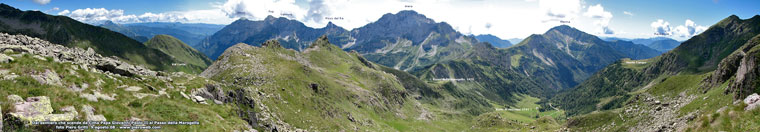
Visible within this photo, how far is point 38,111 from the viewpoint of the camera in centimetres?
2173

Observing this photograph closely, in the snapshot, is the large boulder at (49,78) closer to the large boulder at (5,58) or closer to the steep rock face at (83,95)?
the steep rock face at (83,95)

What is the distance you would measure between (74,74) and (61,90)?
6.19 m

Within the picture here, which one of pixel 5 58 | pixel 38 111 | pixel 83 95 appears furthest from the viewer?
pixel 5 58

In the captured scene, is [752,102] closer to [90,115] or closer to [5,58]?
[90,115]

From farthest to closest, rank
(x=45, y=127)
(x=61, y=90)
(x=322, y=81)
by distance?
(x=322, y=81) → (x=61, y=90) → (x=45, y=127)

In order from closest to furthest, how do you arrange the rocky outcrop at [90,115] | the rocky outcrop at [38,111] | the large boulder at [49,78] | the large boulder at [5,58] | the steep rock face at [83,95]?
the rocky outcrop at [38,111]
the steep rock face at [83,95]
the rocky outcrop at [90,115]
the large boulder at [49,78]
the large boulder at [5,58]

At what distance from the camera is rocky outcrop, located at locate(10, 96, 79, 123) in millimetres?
20781

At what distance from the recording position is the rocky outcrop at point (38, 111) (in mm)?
20781

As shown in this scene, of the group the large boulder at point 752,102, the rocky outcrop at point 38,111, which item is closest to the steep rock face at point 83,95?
the rocky outcrop at point 38,111

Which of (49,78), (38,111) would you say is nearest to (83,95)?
(49,78)

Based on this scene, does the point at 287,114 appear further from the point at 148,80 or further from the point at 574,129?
the point at 574,129

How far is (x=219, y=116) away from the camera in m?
36.2

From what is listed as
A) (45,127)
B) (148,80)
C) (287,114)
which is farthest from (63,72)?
(287,114)

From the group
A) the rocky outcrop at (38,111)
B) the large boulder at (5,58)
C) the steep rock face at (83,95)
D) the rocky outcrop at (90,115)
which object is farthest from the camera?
the large boulder at (5,58)
